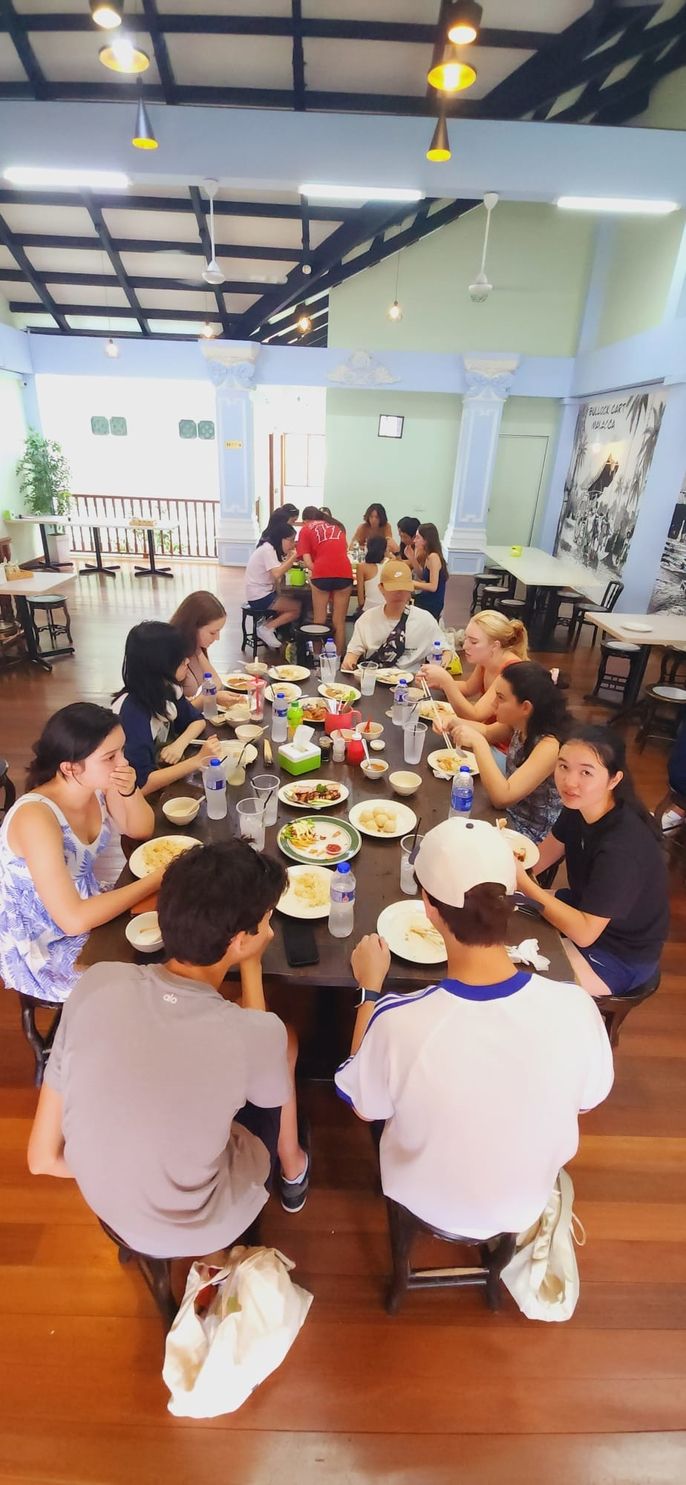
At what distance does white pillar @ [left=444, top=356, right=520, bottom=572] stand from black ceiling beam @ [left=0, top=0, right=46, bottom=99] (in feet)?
19.7

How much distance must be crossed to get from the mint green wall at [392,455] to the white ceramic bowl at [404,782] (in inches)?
361

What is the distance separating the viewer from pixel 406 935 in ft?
5.69

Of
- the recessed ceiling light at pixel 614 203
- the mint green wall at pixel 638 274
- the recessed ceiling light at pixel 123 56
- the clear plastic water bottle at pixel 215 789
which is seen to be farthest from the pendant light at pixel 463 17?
the mint green wall at pixel 638 274

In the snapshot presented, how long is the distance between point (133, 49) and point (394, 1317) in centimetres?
499

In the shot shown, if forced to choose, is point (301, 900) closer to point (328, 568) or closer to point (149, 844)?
point (149, 844)

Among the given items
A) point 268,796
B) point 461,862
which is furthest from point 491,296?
point 461,862

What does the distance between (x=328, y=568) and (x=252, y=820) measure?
4031 millimetres

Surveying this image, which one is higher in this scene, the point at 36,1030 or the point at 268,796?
the point at 268,796

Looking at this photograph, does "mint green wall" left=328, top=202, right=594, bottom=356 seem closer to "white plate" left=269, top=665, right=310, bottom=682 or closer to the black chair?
the black chair

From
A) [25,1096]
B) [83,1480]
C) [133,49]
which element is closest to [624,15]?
[133,49]

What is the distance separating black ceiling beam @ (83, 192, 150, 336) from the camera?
25.4ft

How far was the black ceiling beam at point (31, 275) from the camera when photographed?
856cm

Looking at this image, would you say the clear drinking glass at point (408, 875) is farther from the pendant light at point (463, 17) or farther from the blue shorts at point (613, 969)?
the pendant light at point (463, 17)

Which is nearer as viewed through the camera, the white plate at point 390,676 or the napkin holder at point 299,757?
the napkin holder at point 299,757
